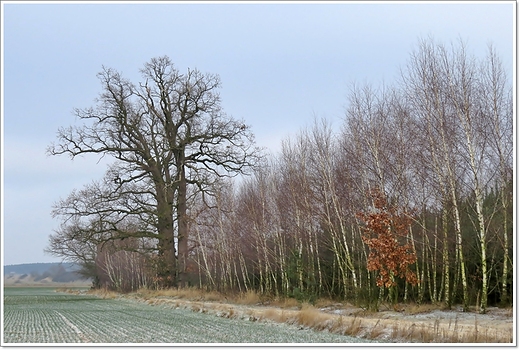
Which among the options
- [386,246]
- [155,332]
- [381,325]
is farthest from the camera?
[386,246]

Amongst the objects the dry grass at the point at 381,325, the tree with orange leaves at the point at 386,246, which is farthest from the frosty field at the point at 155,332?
the tree with orange leaves at the point at 386,246

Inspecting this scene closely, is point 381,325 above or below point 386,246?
below

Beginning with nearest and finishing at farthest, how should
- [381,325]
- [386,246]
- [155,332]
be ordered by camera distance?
[155,332] < [381,325] < [386,246]

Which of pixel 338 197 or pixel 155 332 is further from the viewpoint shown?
pixel 338 197

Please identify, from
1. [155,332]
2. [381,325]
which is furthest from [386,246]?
[155,332]

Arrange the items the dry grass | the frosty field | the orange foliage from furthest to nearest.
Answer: the orange foliage → the frosty field → the dry grass

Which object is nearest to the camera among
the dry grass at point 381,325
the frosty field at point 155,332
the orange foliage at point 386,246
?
the dry grass at point 381,325

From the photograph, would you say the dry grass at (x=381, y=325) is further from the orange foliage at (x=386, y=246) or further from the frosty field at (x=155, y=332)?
the orange foliage at (x=386, y=246)

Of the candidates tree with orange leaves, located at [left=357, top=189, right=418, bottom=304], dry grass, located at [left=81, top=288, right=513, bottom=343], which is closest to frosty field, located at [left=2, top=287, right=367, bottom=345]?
dry grass, located at [left=81, top=288, right=513, bottom=343]

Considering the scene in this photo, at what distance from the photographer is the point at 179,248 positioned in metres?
35.5

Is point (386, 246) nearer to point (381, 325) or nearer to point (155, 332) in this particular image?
point (381, 325)

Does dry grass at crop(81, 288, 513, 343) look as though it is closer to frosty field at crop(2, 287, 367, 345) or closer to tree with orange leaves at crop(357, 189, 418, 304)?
frosty field at crop(2, 287, 367, 345)

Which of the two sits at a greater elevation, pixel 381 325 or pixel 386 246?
pixel 386 246
